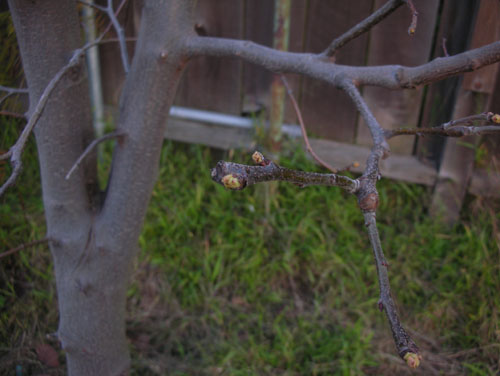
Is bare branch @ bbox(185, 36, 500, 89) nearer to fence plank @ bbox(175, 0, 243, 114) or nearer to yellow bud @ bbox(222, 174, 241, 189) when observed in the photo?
yellow bud @ bbox(222, 174, 241, 189)

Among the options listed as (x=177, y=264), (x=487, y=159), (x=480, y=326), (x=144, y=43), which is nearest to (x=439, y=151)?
(x=487, y=159)

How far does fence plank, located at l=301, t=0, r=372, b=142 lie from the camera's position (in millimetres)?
2234

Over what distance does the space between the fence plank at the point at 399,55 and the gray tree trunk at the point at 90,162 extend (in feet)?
4.26

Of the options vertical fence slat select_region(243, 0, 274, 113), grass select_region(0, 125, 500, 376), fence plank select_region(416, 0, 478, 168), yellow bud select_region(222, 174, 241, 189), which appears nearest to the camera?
yellow bud select_region(222, 174, 241, 189)

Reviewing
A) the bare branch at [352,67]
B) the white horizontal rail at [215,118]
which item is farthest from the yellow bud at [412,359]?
the white horizontal rail at [215,118]

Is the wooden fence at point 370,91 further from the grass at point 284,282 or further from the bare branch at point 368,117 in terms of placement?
the bare branch at point 368,117

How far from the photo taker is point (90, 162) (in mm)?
1372

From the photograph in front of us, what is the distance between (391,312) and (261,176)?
0.88ft

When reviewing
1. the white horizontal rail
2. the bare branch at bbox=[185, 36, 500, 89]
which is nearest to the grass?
the white horizontal rail

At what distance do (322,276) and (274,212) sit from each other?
394 mm

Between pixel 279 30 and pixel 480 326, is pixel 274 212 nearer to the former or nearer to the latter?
pixel 279 30

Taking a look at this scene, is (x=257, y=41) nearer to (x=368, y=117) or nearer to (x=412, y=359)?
(x=368, y=117)

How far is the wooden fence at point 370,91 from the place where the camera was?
208 centimetres

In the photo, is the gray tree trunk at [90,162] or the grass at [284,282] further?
the grass at [284,282]
